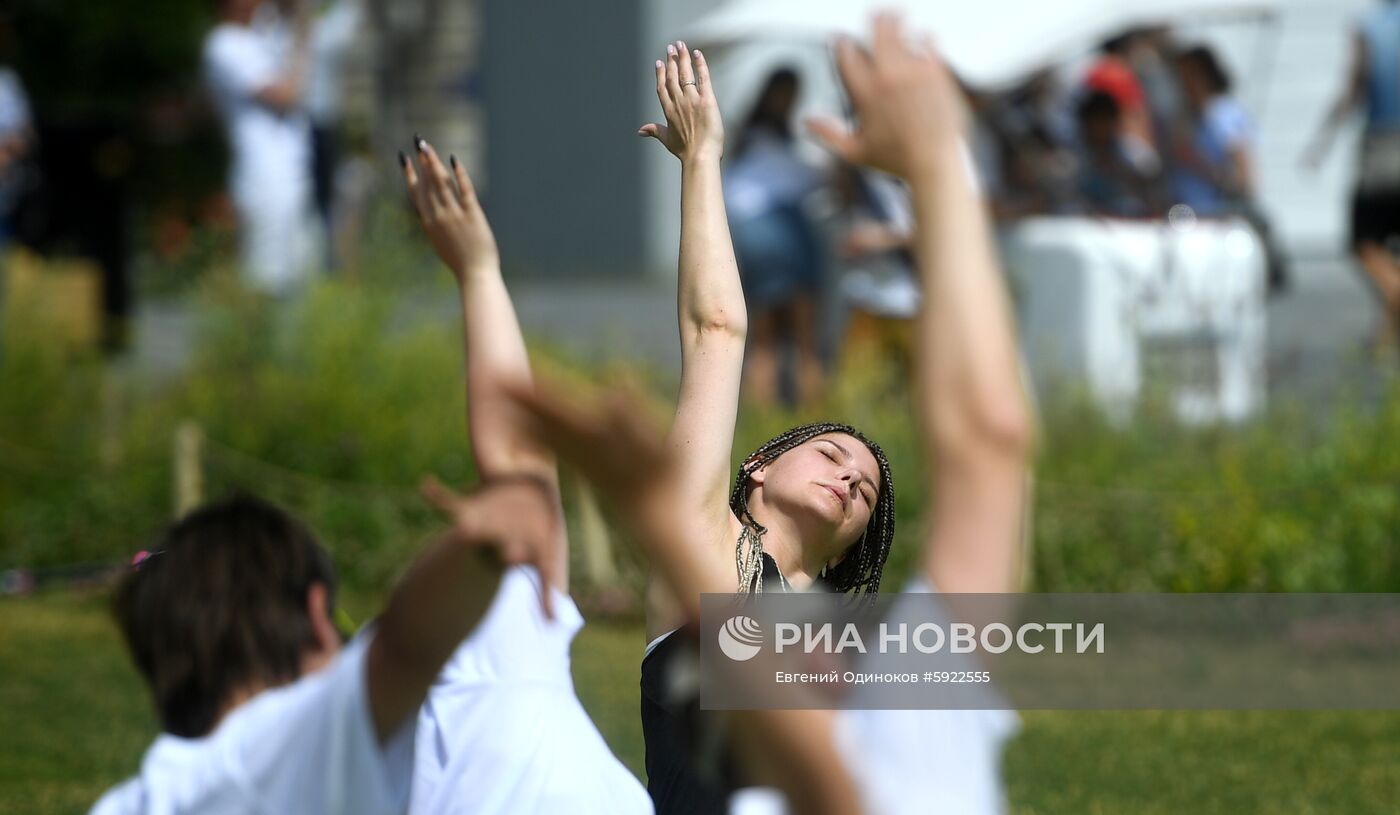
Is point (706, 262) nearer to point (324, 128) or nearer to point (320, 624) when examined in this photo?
point (320, 624)

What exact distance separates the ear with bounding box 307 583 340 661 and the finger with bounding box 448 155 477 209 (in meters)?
0.71

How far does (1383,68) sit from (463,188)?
8.05m

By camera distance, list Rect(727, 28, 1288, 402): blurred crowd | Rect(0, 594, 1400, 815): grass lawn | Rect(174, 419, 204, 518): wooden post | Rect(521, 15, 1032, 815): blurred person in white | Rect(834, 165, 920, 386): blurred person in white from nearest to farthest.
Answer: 1. Rect(521, 15, 1032, 815): blurred person in white
2. Rect(0, 594, 1400, 815): grass lawn
3. Rect(174, 419, 204, 518): wooden post
4. Rect(834, 165, 920, 386): blurred person in white
5. Rect(727, 28, 1288, 402): blurred crowd

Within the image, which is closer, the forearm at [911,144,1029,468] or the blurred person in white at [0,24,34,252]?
the forearm at [911,144,1029,468]

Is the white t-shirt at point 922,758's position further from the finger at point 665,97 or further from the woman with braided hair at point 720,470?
the finger at point 665,97

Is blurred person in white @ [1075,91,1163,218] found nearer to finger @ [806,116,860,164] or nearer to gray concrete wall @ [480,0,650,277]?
gray concrete wall @ [480,0,650,277]

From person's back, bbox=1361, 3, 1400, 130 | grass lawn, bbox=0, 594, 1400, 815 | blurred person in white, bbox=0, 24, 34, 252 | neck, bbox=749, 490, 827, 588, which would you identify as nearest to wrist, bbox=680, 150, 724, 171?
neck, bbox=749, 490, 827, 588

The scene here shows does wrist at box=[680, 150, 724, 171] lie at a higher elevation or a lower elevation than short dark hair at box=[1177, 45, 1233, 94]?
higher

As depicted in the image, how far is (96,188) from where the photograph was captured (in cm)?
1380

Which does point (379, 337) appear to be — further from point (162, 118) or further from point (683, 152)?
point (162, 118)

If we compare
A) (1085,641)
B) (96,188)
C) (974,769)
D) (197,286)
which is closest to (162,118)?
(96,188)

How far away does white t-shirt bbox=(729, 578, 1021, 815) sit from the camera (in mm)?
1899

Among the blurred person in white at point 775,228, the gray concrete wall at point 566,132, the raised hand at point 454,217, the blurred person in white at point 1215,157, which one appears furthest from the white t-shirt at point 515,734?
the gray concrete wall at point 566,132

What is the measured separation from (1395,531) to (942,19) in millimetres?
4887
